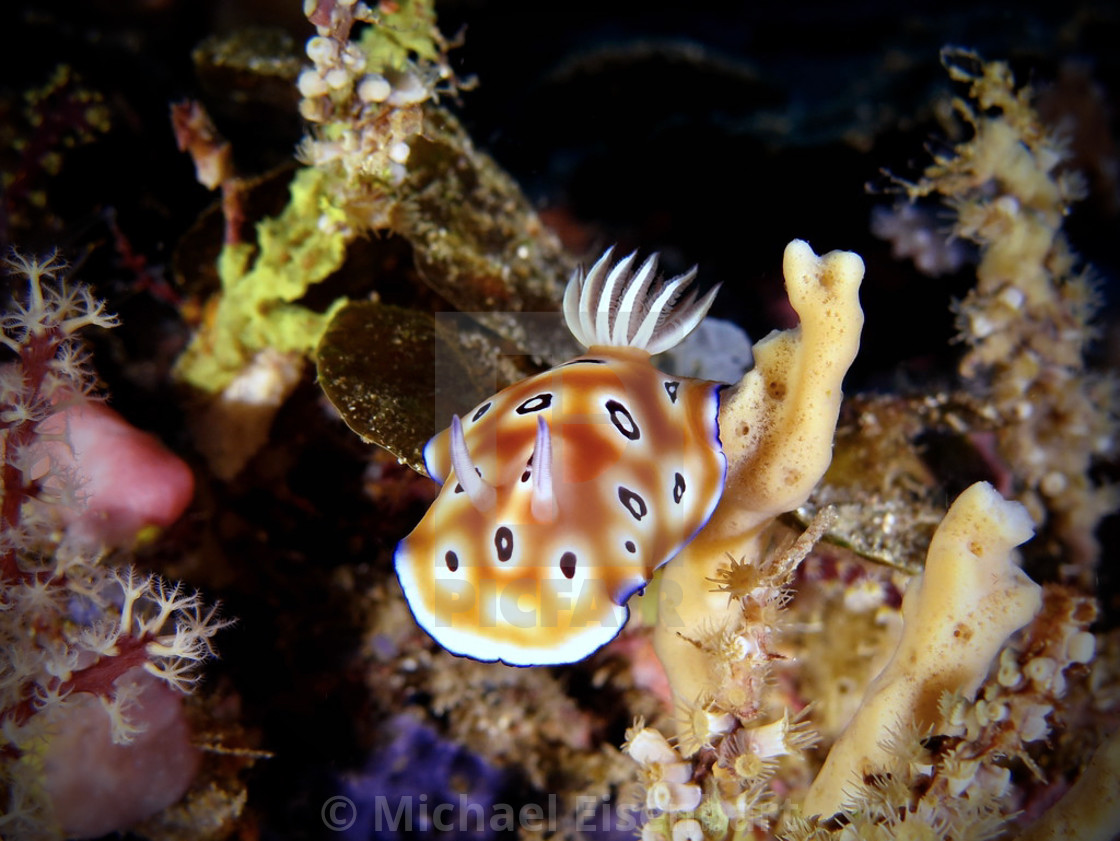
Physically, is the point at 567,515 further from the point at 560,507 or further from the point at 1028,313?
the point at 1028,313

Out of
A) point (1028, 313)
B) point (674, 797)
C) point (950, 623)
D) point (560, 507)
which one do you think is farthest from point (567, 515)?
point (1028, 313)

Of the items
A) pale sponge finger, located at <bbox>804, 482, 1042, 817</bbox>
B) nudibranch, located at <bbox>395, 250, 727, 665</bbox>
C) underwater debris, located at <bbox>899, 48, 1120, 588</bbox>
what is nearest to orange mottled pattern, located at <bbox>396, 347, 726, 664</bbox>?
nudibranch, located at <bbox>395, 250, 727, 665</bbox>

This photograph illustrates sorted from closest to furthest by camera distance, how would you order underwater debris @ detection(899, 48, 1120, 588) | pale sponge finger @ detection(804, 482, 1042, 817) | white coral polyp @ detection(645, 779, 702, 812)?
1. pale sponge finger @ detection(804, 482, 1042, 817)
2. white coral polyp @ detection(645, 779, 702, 812)
3. underwater debris @ detection(899, 48, 1120, 588)

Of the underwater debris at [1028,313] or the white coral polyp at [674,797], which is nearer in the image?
the white coral polyp at [674,797]

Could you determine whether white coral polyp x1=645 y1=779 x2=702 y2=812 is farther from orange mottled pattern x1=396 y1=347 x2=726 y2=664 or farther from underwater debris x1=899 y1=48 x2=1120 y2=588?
underwater debris x1=899 y1=48 x2=1120 y2=588

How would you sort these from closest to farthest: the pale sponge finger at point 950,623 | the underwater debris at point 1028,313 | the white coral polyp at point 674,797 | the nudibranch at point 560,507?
the nudibranch at point 560,507 < the pale sponge finger at point 950,623 < the white coral polyp at point 674,797 < the underwater debris at point 1028,313

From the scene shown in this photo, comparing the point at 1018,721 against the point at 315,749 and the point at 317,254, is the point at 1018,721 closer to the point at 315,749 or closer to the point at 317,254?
the point at 315,749

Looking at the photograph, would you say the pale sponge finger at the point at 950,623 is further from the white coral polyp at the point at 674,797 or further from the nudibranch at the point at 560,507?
the nudibranch at the point at 560,507

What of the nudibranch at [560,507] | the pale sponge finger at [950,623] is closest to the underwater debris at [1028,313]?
the pale sponge finger at [950,623]
